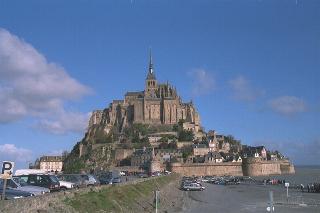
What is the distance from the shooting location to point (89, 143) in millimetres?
152750

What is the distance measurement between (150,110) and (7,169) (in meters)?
145

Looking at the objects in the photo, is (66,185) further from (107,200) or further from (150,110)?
(150,110)

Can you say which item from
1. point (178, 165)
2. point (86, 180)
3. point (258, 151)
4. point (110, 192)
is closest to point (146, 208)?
point (110, 192)

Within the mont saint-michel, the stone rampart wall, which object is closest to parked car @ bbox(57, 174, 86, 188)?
the mont saint-michel

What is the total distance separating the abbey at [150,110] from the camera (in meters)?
159

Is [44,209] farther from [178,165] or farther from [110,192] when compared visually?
[178,165]

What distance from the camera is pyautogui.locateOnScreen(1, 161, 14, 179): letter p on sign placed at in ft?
47.3

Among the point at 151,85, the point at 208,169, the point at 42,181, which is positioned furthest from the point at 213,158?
the point at 42,181

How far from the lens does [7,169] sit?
572 inches

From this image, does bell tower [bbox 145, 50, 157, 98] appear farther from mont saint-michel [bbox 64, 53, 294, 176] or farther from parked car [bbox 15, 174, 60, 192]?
parked car [bbox 15, 174, 60, 192]

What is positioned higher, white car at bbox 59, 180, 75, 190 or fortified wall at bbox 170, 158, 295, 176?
fortified wall at bbox 170, 158, 295, 176

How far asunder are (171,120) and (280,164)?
3618cm

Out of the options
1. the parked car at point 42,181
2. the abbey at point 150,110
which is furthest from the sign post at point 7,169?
the abbey at point 150,110

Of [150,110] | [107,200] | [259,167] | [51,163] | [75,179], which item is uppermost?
[150,110]
